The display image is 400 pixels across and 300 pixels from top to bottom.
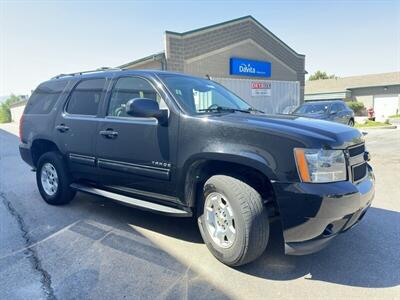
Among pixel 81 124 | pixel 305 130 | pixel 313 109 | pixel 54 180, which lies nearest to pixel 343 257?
pixel 305 130

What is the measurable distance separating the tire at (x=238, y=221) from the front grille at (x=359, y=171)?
897 millimetres

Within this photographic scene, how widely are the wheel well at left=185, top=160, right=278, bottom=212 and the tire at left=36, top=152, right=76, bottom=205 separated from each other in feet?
7.70

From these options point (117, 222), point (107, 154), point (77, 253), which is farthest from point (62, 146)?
point (77, 253)

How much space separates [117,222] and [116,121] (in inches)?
54.8

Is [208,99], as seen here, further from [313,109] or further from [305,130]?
[313,109]

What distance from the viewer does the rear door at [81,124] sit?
4375mm

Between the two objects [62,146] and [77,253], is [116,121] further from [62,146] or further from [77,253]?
[77,253]

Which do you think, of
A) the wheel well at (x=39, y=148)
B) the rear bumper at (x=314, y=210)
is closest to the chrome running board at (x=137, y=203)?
the wheel well at (x=39, y=148)

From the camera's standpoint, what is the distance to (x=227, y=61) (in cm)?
1655

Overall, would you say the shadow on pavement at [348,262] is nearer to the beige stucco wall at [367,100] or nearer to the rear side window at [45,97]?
the rear side window at [45,97]

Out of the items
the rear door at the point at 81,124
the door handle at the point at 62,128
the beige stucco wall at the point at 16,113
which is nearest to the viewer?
the rear door at the point at 81,124

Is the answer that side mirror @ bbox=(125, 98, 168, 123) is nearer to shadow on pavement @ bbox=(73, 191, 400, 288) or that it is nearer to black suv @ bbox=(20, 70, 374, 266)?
black suv @ bbox=(20, 70, 374, 266)

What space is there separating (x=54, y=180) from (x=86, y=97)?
4.85 feet

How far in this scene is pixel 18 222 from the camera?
454 centimetres
